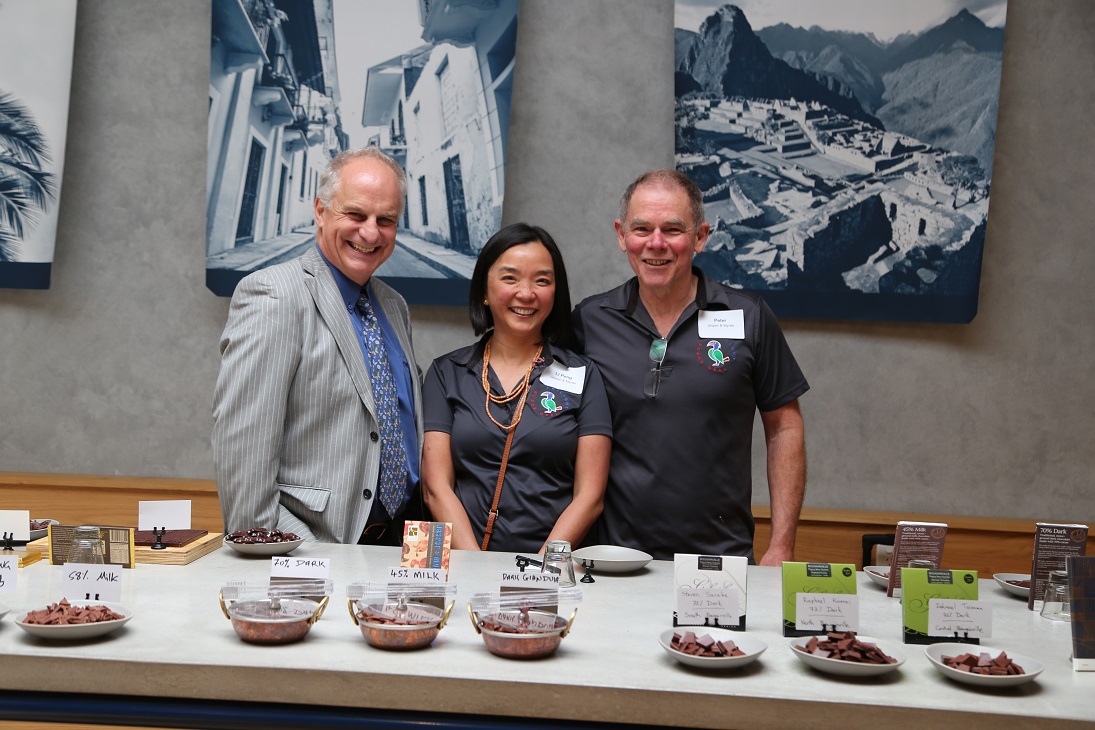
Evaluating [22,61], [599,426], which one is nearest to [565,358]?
[599,426]

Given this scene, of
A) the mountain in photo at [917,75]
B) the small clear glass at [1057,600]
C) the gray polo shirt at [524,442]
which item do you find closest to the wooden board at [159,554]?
the gray polo shirt at [524,442]

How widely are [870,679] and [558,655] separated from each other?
0.53 metres

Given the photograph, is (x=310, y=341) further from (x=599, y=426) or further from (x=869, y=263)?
Answer: (x=869, y=263)

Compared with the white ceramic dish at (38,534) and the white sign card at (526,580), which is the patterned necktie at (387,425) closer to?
the white ceramic dish at (38,534)

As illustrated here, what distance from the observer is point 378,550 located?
2594 millimetres

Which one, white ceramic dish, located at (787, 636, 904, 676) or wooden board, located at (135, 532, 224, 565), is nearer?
white ceramic dish, located at (787, 636, 904, 676)

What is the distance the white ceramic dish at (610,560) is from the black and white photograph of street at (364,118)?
1.99 metres

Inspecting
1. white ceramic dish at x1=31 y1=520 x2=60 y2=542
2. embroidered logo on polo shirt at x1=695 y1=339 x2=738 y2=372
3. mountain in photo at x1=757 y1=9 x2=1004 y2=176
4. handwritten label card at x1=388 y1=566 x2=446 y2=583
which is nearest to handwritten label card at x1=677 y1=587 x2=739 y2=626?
handwritten label card at x1=388 y1=566 x2=446 y2=583

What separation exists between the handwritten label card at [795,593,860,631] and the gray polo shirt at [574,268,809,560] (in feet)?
3.68

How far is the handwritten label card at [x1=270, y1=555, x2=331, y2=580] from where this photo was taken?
6.43 ft

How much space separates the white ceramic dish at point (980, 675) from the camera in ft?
5.23

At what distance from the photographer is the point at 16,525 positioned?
95.3 inches

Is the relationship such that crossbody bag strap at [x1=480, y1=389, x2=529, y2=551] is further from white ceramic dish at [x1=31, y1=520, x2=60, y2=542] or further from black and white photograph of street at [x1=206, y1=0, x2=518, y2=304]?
black and white photograph of street at [x1=206, y1=0, x2=518, y2=304]

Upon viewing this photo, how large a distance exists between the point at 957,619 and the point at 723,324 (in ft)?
4.67
